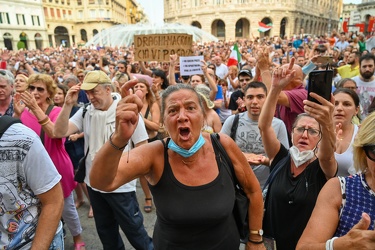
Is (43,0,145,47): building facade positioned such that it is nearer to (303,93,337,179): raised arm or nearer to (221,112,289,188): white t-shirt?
(221,112,289,188): white t-shirt

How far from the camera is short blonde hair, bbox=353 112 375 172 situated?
1428 mm

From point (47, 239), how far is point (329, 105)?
1902mm

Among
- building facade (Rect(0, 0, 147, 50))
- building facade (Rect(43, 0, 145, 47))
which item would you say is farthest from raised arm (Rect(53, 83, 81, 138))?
building facade (Rect(43, 0, 145, 47))

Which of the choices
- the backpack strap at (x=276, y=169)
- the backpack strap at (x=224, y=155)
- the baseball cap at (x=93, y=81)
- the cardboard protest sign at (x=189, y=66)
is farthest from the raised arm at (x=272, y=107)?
the cardboard protest sign at (x=189, y=66)

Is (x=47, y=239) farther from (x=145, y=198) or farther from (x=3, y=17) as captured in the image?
(x=3, y=17)

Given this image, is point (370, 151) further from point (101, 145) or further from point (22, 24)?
point (22, 24)

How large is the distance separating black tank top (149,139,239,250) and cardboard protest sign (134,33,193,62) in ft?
17.3

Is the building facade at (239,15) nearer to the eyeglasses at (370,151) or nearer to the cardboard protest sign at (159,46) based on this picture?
the cardboard protest sign at (159,46)

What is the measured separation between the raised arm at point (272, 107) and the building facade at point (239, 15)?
5773 centimetres

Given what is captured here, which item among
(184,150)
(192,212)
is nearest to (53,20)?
(184,150)

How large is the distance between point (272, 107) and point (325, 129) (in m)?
0.70

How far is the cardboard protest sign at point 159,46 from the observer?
668 cm

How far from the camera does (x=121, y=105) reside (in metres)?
1.47

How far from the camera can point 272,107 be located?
2430 mm
